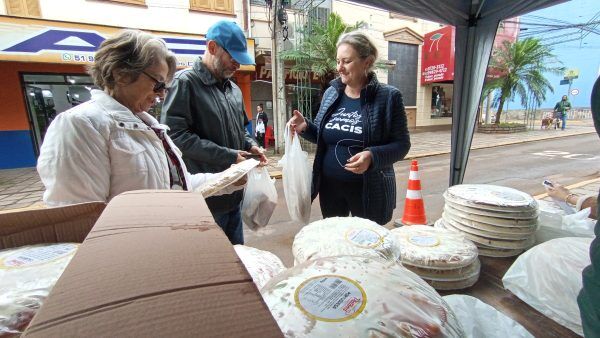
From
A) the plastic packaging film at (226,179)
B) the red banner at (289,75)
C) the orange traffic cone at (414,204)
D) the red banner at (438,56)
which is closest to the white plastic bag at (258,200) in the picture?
the plastic packaging film at (226,179)

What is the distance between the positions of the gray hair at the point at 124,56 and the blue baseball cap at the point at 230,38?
55 centimetres

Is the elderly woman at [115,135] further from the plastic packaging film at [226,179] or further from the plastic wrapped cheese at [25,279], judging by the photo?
the plastic wrapped cheese at [25,279]

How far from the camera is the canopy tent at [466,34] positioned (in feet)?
7.10

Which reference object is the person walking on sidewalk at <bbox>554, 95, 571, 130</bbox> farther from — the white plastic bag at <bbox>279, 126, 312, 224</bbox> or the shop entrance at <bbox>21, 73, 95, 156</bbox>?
the shop entrance at <bbox>21, 73, 95, 156</bbox>

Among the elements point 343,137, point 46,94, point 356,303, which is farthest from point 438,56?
point 356,303

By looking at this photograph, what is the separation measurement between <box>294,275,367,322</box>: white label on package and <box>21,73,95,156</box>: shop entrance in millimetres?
9702

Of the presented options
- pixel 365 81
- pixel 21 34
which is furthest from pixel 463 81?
pixel 21 34

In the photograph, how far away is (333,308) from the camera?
549 millimetres

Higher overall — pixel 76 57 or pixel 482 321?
pixel 76 57

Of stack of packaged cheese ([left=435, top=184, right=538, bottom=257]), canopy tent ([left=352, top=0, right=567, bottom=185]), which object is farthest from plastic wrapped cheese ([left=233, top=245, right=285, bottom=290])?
canopy tent ([left=352, top=0, right=567, bottom=185])

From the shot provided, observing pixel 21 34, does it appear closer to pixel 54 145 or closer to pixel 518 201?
pixel 54 145

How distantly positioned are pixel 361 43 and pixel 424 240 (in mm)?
1175

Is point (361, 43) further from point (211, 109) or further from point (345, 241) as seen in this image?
point (345, 241)

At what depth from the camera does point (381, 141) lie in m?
1.83
